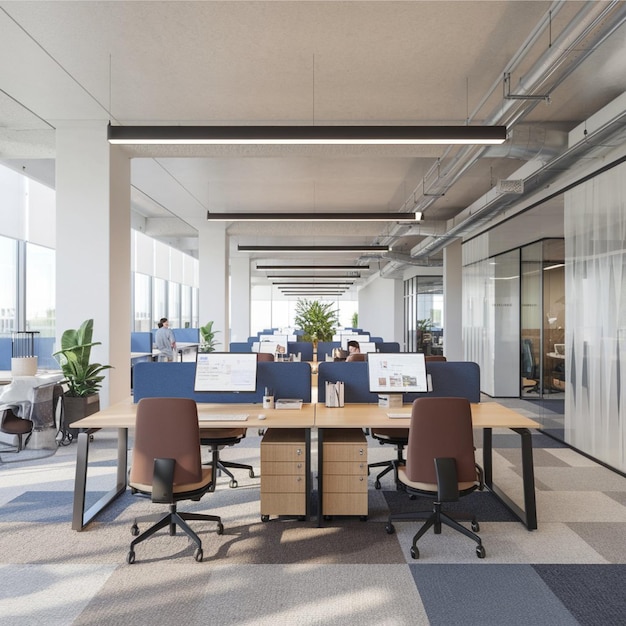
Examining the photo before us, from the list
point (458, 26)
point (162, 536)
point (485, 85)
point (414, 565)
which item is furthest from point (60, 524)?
point (485, 85)

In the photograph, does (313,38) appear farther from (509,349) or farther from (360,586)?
(509,349)

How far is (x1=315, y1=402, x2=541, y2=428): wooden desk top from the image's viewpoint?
3492 mm

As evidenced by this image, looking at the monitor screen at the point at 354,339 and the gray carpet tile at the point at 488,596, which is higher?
the monitor screen at the point at 354,339

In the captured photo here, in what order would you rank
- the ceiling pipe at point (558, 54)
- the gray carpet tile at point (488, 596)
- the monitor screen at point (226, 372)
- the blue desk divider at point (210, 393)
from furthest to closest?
the blue desk divider at point (210, 393)
the monitor screen at point (226, 372)
the ceiling pipe at point (558, 54)
the gray carpet tile at point (488, 596)

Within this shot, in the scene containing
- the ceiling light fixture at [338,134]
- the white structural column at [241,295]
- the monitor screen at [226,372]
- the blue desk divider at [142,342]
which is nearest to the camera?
the ceiling light fixture at [338,134]

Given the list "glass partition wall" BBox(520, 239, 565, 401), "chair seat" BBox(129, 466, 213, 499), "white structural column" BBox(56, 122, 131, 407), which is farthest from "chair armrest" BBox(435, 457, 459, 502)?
"white structural column" BBox(56, 122, 131, 407)

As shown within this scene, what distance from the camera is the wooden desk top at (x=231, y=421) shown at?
3.49 meters

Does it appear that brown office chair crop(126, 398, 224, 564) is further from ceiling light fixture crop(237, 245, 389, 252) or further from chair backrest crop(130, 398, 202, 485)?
ceiling light fixture crop(237, 245, 389, 252)

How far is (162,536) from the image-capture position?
11.2 feet

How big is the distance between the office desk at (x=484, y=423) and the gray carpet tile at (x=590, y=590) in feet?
1.86

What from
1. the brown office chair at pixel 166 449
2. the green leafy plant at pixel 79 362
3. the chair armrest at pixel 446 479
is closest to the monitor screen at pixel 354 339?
the green leafy plant at pixel 79 362

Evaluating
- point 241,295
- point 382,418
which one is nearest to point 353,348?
point 382,418

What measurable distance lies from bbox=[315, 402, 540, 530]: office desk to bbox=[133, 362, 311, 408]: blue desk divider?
31 centimetres

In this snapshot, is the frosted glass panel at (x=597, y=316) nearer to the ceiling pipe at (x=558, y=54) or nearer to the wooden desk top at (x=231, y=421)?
the ceiling pipe at (x=558, y=54)
